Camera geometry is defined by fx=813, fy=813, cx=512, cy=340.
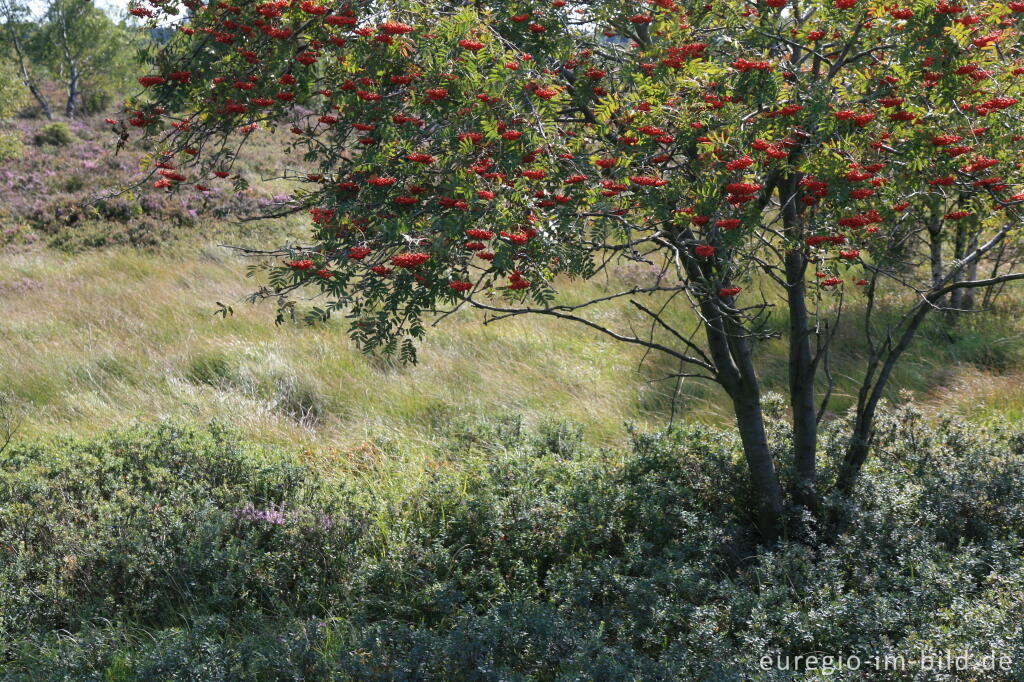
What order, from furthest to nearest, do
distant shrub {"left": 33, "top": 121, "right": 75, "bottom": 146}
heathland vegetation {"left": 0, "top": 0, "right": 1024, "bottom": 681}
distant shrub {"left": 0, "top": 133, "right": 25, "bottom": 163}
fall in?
distant shrub {"left": 33, "top": 121, "right": 75, "bottom": 146}, distant shrub {"left": 0, "top": 133, "right": 25, "bottom": 163}, heathland vegetation {"left": 0, "top": 0, "right": 1024, "bottom": 681}

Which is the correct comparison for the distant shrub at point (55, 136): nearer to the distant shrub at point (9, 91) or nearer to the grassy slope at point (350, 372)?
the distant shrub at point (9, 91)

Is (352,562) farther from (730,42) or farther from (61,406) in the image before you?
(61,406)

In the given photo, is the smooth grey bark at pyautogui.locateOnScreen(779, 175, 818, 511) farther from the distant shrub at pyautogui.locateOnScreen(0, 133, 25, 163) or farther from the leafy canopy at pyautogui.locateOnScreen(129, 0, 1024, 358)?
the distant shrub at pyautogui.locateOnScreen(0, 133, 25, 163)

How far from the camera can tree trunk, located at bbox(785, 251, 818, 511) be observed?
4.51 m

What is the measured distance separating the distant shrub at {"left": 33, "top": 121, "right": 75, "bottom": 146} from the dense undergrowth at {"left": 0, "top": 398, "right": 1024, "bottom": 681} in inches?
757

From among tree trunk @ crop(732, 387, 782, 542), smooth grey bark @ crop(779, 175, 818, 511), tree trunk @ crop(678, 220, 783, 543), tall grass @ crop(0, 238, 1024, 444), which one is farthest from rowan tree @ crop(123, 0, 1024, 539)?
tall grass @ crop(0, 238, 1024, 444)

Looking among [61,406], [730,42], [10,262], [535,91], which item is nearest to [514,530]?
[535,91]

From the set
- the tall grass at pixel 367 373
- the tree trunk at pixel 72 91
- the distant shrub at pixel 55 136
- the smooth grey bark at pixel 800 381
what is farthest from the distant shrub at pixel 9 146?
the smooth grey bark at pixel 800 381

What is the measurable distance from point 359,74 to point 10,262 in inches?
448

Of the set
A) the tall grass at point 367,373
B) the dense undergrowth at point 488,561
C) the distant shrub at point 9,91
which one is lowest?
the dense undergrowth at point 488,561

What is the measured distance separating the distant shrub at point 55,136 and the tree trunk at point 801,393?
72.8ft

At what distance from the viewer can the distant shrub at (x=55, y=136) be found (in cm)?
2167

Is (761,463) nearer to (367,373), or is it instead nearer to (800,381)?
(800,381)

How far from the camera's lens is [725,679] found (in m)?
2.88
